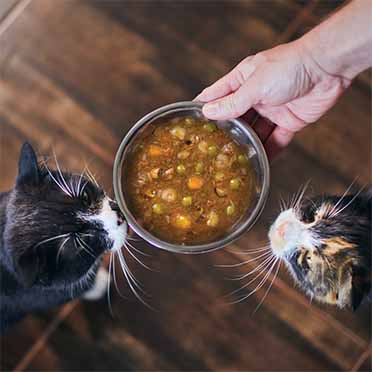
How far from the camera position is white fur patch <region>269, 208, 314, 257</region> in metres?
1.26

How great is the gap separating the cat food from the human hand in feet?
0.29

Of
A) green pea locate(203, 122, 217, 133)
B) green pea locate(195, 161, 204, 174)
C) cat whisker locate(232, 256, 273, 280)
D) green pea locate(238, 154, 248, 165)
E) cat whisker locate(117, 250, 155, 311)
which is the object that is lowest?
cat whisker locate(117, 250, 155, 311)

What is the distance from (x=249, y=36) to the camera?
1788mm

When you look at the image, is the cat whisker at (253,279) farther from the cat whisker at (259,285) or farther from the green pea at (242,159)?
the green pea at (242,159)

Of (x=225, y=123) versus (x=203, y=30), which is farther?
(x=203, y=30)

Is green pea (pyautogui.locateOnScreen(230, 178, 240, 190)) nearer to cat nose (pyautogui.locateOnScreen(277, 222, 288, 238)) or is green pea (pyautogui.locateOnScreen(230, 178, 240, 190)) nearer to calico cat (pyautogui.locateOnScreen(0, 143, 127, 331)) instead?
cat nose (pyautogui.locateOnScreen(277, 222, 288, 238))

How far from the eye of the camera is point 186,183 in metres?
1.25

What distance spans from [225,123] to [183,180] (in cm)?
18

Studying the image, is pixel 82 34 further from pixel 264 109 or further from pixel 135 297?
pixel 135 297

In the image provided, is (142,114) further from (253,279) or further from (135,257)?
(253,279)

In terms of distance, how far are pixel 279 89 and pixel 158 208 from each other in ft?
1.34

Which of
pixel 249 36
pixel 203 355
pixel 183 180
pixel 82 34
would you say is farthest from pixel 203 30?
pixel 203 355

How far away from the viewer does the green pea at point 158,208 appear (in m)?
1.24

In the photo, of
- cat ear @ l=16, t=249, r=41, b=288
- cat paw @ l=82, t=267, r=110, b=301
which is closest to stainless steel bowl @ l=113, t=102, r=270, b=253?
cat ear @ l=16, t=249, r=41, b=288
